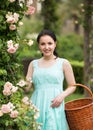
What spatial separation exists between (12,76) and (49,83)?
0.62 m

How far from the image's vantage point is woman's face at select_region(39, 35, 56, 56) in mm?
4215

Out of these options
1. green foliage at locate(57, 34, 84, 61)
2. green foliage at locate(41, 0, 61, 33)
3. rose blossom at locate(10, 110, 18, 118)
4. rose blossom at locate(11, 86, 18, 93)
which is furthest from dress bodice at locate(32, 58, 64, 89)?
green foliage at locate(57, 34, 84, 61)

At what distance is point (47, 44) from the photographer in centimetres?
423

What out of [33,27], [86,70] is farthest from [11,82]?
[33,27]

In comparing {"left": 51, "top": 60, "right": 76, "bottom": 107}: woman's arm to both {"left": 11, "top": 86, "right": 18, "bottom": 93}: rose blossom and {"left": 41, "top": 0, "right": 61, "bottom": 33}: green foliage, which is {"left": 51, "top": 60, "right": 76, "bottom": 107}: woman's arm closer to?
{"left": 11, "top": 86, "right": 18, "bottom": 93}: rose blossom

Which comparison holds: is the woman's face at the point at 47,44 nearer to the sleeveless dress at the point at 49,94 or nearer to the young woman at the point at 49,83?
the young woman at the point at 49,83

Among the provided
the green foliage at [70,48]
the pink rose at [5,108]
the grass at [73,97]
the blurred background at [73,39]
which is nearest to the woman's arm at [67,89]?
the blurred background at [73,39]

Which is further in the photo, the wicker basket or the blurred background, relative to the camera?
the blurred background

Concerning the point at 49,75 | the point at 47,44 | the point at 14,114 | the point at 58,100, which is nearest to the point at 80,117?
the point at 58,100

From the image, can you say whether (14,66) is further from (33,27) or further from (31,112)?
(33,27)

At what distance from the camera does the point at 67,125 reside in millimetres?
4363

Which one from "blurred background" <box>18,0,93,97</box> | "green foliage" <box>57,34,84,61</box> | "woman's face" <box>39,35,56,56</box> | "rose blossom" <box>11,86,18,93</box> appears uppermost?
"woman's face" <box>39,35,56,56</box>

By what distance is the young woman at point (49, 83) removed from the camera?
167 inches

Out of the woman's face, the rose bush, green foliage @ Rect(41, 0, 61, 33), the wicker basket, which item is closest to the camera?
the rose bush
